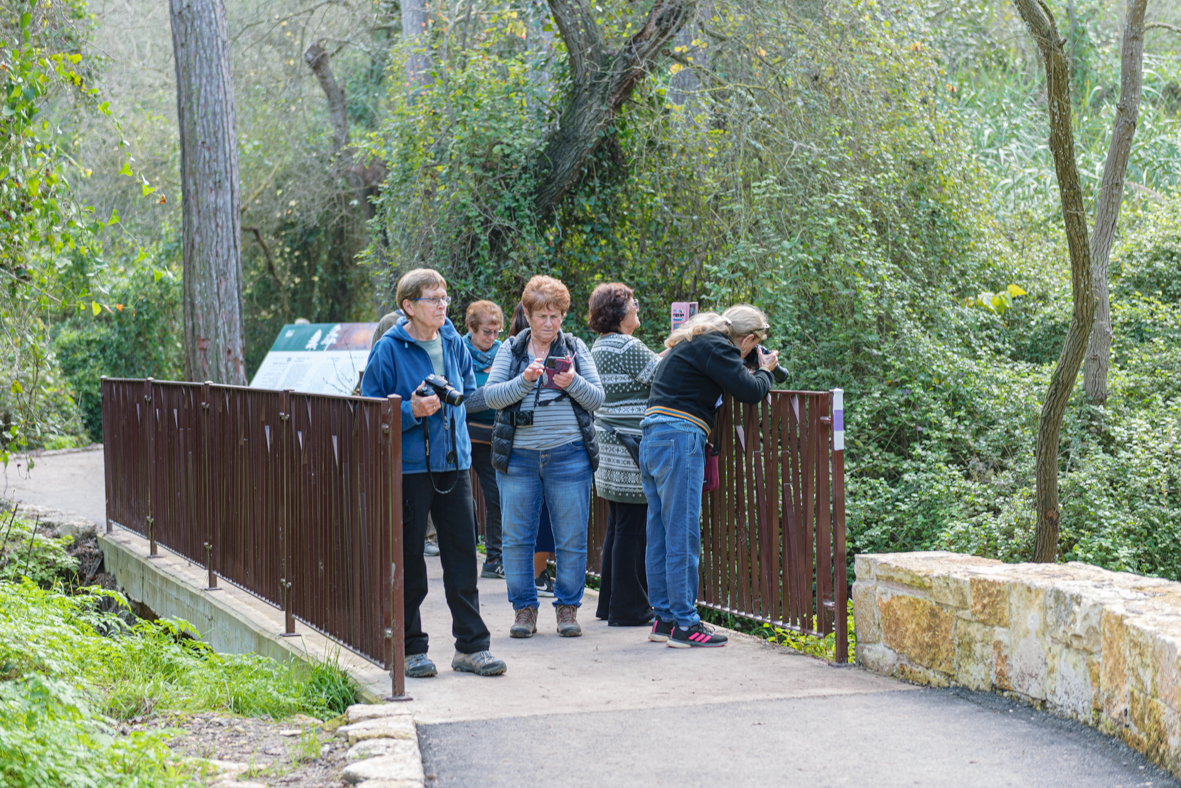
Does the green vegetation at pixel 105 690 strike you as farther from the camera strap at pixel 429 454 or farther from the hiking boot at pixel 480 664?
the camera strap at pixel 429 454

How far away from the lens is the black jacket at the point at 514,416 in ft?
18.9

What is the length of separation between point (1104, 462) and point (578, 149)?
5505mm

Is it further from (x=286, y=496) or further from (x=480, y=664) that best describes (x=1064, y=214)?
(x=286, y=496)

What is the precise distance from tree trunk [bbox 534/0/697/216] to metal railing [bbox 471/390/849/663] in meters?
5.23

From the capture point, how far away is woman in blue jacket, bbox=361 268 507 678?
16.4ft

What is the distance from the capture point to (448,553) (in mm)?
5121

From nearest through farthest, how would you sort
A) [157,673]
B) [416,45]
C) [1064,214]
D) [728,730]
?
1. [728,730]
2. [157,673]
3. [1064,214]
4. [416,45]

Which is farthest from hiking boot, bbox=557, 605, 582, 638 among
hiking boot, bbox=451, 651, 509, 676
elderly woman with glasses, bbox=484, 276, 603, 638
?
hiking boot, bbox=451, 651, 509, 676

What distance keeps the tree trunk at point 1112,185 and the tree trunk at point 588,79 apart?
12.2 feet

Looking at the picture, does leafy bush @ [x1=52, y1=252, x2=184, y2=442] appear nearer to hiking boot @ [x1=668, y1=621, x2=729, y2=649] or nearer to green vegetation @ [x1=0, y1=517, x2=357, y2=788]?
green vegetation @ [x1=0, y1=517, x2=357, y2=788]

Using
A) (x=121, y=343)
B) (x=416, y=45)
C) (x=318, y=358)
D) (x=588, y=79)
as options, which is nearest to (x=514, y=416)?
(x=588, y=79)

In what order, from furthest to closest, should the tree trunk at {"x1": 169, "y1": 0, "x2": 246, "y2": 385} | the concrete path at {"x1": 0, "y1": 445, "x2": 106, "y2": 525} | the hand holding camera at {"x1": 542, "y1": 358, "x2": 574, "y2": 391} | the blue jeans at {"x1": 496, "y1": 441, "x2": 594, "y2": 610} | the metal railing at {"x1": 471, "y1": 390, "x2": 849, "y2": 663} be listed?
the concrete path at {"x1": 0, "y1": 445, "x2": 106, "y2": 525} → the tree trunk at {"x1": 169, "y1": 0, "x2": 246, "y2": 385} → the blue jeans at {"x1": 496, "y1": 441, "x2": 594, "y2": 610} → the hand holding camera at {"x1": 542, "y1": 358, "x2": 574, "y2": 391} → the metal railing at {"x1": 471, "y1": 390, "x2": 849, "y2": 663}

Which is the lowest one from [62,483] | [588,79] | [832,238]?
[62,483]

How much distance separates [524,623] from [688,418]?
1497mm
